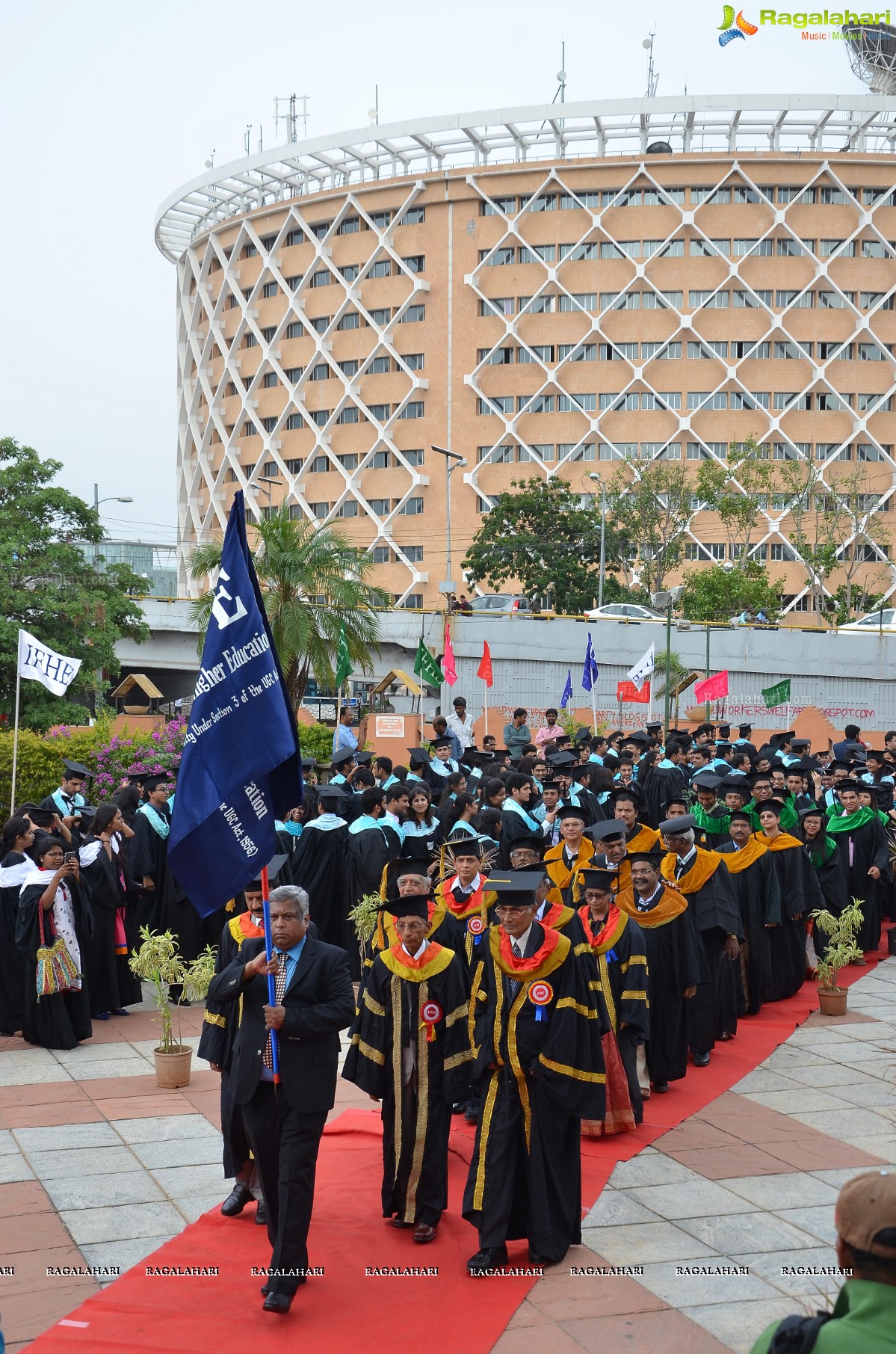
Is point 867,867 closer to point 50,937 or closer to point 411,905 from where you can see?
point 50,937

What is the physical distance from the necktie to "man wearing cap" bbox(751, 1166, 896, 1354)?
3.09 m

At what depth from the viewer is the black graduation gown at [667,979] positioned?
836 centimetres

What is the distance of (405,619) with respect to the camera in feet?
128

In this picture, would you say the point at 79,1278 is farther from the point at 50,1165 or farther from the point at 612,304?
the point at 612,304

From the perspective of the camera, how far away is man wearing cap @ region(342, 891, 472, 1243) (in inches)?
235

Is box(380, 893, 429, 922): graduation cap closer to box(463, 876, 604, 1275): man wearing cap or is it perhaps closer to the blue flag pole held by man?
Result: box(463, 876, 604, 1275): man wearing cap

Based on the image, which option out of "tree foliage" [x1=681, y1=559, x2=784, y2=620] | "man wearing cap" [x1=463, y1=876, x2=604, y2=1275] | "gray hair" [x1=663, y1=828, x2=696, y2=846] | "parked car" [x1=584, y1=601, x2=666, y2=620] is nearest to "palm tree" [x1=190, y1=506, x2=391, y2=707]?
"parked car" [x1=584, y1=601, x2=666, y2=620]

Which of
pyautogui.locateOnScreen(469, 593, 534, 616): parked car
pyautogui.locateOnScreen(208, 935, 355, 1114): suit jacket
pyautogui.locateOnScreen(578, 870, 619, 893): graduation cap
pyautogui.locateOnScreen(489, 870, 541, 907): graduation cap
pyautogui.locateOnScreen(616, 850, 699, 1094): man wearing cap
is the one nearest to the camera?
pyautogui.locateOnScreen(208, 935, 355, 1114): suit jacket

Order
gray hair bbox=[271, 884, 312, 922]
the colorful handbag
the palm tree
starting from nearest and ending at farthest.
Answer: gray hair bbox=[271, 884, 312, 922], the colorful handbag, the palm tree

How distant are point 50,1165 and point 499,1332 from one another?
2798 millimetres

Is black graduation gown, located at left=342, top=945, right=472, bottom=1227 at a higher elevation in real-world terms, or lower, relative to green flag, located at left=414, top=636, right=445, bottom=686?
lower

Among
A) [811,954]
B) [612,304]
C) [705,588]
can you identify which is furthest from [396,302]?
[811,954]

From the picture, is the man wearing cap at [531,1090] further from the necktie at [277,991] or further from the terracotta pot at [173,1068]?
the terracotta pot at [173,1068]

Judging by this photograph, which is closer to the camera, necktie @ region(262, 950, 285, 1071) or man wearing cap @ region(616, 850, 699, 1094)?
necktie @ region(262, 950, 285, 1071)
